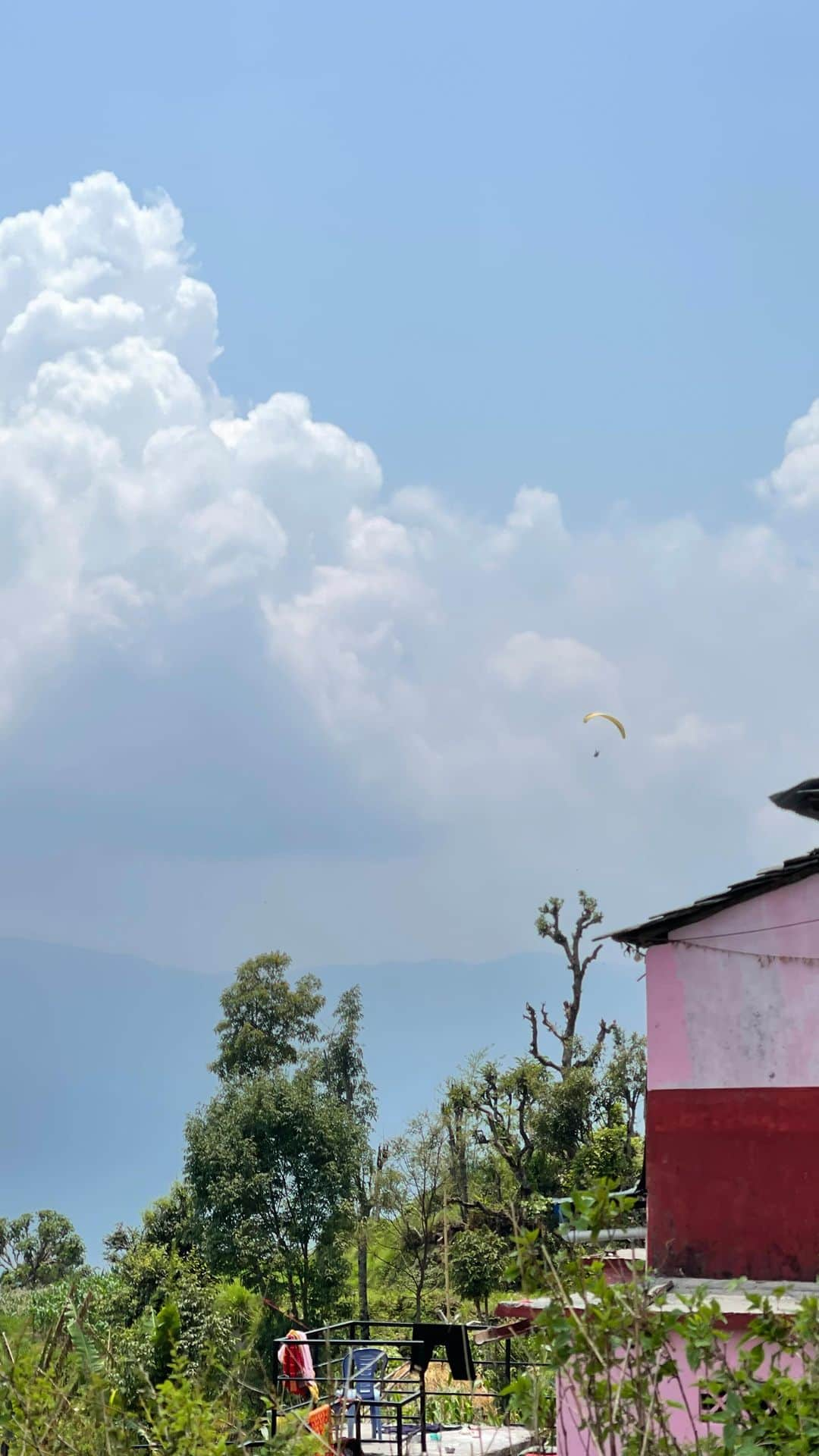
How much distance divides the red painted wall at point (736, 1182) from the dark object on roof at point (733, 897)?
1.70m

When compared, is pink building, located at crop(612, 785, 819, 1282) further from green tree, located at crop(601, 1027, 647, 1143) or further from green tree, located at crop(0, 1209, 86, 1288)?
green tree, located at crop(0, 1209, 86, 1288)

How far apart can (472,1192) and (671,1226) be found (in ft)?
86.0

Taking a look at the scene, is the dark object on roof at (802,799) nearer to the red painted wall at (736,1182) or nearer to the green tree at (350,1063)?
the red painted wall at (736,1182)

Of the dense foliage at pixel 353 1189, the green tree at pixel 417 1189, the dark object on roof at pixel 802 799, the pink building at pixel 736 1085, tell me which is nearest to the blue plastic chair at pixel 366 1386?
the pink building at pixel 736 1085

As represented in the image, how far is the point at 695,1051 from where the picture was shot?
1409cm

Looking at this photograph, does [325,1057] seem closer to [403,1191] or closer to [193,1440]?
[403,1191]

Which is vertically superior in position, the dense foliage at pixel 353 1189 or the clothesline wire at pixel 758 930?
the clothesline wire at pixel 758 930

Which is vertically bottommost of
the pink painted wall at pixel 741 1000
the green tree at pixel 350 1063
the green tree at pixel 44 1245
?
the green tree at pixel 44 1245

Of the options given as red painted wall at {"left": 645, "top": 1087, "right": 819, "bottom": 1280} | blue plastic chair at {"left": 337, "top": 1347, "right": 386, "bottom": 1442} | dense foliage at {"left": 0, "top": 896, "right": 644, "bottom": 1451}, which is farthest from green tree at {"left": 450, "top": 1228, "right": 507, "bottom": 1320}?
red painted wall at {"left": 645, "top": 1087, "right": 819, "bottom": 1280}

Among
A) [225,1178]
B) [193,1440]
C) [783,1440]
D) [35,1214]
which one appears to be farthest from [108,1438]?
[35,1214]

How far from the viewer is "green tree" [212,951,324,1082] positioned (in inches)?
1868

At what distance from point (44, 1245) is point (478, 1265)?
30.4 m

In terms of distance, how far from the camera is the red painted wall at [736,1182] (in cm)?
1327

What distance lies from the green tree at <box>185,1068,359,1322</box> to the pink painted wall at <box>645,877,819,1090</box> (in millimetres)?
24320
